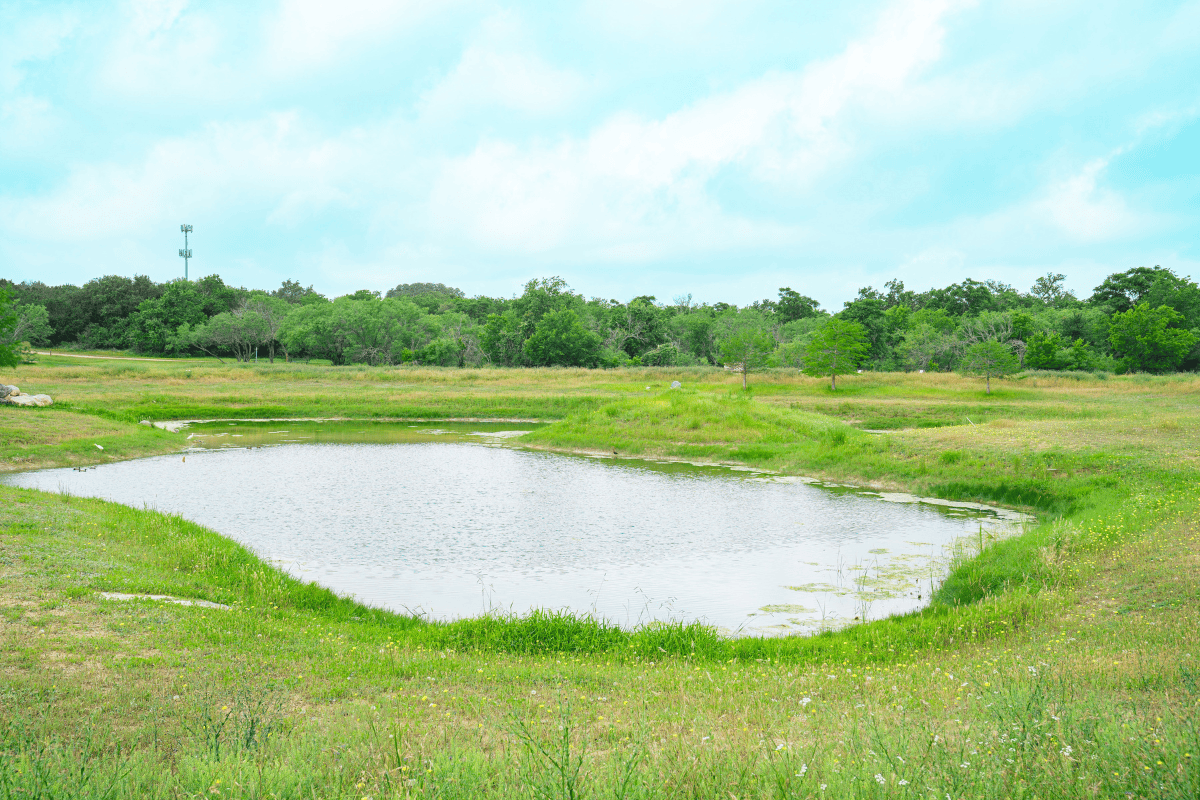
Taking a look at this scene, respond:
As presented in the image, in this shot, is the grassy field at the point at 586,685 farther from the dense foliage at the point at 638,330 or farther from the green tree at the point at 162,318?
the green tree at the point at 162,318

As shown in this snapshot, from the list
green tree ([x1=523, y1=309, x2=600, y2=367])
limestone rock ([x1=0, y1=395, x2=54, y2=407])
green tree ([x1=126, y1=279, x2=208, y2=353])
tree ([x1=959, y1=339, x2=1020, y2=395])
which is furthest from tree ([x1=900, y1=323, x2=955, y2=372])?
green tree ([x1=126, y1=279, x2=208, y2=353])

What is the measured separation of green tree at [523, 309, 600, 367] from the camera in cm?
8969

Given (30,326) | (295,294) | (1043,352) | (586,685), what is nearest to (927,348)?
(1043,352)

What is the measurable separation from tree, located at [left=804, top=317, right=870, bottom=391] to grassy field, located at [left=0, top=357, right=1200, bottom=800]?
4349cm

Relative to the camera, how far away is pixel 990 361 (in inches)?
2463

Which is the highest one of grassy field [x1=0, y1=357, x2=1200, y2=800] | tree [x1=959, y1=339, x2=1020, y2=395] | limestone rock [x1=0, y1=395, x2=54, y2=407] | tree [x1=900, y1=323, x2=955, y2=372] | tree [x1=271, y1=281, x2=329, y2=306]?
tree [x1=271, y1=281, x2=329, y2=306]

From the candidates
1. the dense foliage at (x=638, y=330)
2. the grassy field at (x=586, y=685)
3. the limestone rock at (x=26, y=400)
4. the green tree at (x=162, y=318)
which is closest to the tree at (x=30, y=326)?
the dense foliage at (x=638, y=330)

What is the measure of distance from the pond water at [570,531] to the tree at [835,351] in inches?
1463

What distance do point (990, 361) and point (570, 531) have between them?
55135 mm

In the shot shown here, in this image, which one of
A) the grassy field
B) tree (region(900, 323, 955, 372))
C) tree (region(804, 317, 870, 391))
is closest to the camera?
the grassy field

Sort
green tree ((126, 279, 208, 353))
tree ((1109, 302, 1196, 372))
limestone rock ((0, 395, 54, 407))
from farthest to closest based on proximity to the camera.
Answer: green tree ((126, 279, 208, 353)) < tree ((1109, 302, 1196, 372)) < limestone rock ((0, 395, 54, 407))

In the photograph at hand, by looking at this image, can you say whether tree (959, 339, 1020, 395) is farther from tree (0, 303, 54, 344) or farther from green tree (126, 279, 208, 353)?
tree (0, 303, 54, 344)

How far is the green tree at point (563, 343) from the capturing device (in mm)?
89688

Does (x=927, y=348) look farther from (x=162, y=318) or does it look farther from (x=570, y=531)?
(x=162, y=318)
